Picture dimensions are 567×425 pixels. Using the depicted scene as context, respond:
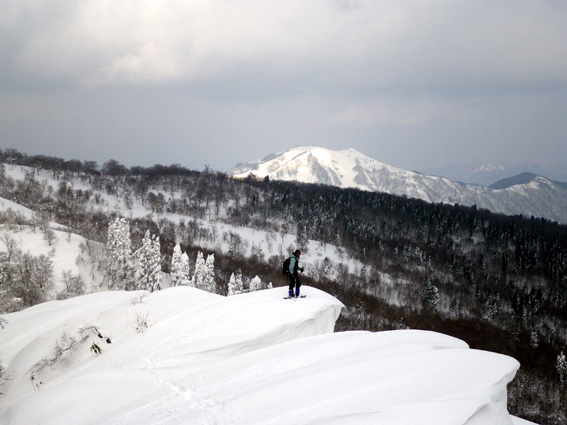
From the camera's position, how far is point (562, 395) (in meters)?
62.1

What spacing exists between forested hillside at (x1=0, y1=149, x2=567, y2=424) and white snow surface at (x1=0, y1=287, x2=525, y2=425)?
2456 inches

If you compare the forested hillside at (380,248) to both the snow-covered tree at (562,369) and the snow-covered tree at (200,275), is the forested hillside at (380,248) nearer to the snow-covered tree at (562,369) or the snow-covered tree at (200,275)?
the snow-covered tree at (562,369)

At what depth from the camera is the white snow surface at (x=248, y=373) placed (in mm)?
5773

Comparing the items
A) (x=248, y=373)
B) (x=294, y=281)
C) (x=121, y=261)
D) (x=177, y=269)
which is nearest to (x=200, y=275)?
(x=177, y=269)

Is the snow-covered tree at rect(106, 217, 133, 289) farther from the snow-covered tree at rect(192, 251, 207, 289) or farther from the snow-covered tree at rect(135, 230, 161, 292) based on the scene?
the snow-covered tree at rect(192, 251, 207, 289)

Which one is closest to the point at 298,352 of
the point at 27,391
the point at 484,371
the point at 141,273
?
the point at 484,371

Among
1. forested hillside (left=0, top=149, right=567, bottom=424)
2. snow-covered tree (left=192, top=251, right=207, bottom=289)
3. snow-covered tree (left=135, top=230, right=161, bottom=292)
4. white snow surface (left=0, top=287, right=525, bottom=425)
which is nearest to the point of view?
white snow surface (left=0, top=287, right=525, bottom=425)

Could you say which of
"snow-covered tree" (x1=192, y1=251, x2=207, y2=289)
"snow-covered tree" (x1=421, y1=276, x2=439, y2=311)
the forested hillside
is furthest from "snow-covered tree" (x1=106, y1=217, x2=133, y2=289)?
"snow-covered tree" (x1=421, y1=276, x2=439, y2=311)

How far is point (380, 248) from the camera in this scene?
501 ft

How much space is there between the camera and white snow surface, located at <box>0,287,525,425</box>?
5.77 metres

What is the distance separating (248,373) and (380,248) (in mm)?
153544

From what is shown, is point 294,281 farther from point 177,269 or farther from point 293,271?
point 177,269

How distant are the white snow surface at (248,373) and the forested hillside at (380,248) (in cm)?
6237

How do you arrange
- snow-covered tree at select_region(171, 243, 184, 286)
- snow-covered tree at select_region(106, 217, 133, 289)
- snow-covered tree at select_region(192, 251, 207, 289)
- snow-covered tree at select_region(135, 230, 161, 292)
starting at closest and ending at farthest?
snow-covered tree at select_region(171, 243, 184, 286), snow-covered tree at select_region(135, 230, 161, 292), snow-covered tree at select_region(106, 217, 133, 289), snow-covered tree at select_region(192, 251, 207, 289)
